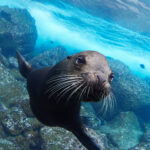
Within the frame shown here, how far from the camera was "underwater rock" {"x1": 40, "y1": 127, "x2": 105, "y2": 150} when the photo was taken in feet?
18.9

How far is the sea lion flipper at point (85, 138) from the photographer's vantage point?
3.01m

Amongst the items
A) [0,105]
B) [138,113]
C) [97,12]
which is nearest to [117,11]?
[97,12]

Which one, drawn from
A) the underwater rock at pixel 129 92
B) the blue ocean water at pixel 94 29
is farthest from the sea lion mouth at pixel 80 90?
the blue ocean water at pixel 94 29

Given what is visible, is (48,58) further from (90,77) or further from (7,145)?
(90,77)

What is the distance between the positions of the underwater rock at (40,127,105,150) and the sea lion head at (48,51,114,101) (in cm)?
393

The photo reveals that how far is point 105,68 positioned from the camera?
2006 millimetres

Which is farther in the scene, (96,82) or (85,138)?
(85,138)

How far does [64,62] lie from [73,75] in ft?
1.45

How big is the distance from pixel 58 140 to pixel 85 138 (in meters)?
3.08

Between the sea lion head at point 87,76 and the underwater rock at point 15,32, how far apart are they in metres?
12.2

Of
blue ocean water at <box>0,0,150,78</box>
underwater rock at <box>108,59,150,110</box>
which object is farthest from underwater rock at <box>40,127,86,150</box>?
blue ocean water at <box>0,0,150,78</box>

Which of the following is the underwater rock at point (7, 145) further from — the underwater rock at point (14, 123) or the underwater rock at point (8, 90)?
the underwater rock at point (8, 90)

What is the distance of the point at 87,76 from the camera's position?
6.10ft

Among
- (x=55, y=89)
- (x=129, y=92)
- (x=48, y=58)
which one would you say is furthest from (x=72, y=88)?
(x=48, y=58)
